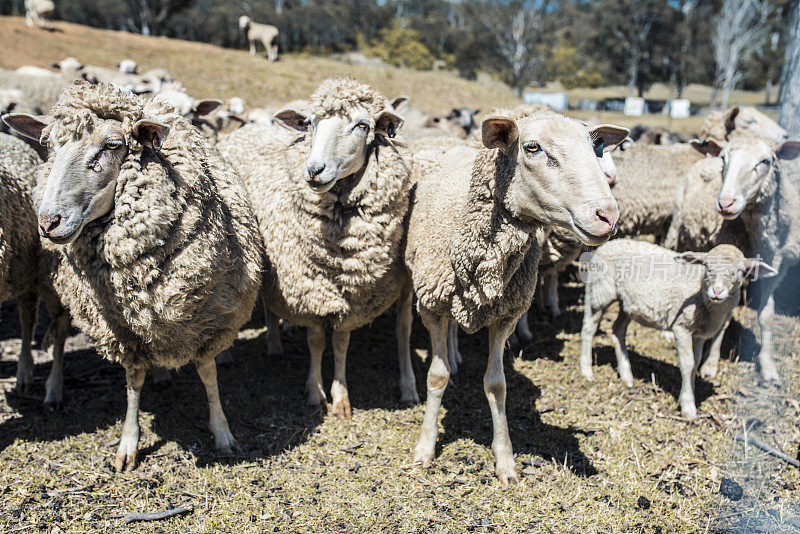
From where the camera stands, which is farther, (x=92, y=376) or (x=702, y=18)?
(x=702, y=18)

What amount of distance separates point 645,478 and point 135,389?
11.5 ft

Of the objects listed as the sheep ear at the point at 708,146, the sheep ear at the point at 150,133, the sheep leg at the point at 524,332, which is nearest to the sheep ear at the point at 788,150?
the sheep ear at the point at 708,146

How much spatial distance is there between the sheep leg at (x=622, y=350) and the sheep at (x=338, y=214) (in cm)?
209

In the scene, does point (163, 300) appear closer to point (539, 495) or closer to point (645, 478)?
point (539, 495)

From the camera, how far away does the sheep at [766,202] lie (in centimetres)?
454

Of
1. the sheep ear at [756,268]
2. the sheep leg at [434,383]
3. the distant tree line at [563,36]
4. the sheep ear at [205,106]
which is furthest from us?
the distant tree line at [563,36]

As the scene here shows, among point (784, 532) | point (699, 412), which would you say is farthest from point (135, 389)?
point (699, 412)

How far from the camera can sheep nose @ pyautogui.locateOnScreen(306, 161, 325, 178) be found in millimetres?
3594

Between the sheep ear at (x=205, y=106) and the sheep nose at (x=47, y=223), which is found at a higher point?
the sheep ear at (x=205, y=106)

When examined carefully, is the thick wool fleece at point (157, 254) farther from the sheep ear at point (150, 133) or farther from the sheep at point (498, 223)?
the sheep at point (498, 223)

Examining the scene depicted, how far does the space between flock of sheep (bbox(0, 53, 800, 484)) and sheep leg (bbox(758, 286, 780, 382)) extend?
2 cm

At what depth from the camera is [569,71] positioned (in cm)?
5406

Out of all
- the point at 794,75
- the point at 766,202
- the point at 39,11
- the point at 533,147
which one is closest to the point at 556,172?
the point at 533,147

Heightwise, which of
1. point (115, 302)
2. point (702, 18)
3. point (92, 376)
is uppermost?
point (702, 18)
